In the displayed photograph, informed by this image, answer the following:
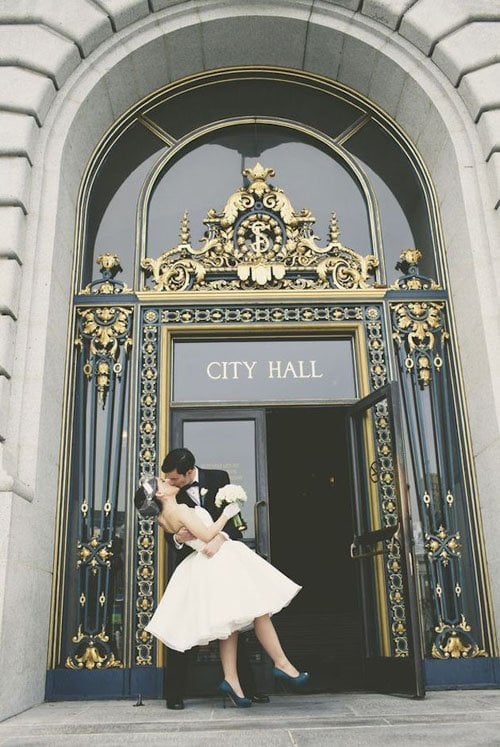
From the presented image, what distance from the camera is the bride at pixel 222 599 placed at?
5387mm

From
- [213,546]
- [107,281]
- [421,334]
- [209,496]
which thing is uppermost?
[107,281]

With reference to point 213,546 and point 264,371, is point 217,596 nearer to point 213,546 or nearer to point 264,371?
point 213,546

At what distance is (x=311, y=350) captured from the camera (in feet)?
26.3

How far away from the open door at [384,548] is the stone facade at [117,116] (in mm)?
967

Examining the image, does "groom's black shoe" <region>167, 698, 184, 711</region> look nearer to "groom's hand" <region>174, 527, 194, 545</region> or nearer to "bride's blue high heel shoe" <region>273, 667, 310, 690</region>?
"bride's blue high heel shoe" <region>273, 667, 310, 690</region>

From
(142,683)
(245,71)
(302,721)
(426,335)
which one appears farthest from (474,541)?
(245,71)

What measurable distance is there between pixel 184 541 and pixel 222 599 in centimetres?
66

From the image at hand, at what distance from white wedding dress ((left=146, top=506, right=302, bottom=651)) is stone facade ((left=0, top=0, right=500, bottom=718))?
52.6 inches

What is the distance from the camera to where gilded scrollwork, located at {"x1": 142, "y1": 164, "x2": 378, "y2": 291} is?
322 inches

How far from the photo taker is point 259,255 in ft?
27.2

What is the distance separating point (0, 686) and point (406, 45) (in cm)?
795

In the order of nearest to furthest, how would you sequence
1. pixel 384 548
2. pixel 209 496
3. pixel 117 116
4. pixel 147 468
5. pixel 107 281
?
pixel 209 496 < pixel 384 548 < pixel 147 468 < pixel 107 281 < pixel 117 116

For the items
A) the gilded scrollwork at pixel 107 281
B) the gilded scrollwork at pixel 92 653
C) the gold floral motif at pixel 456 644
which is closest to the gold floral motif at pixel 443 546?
the gold floral motif at pixel 456 644

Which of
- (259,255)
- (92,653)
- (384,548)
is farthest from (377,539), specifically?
(259,255)
